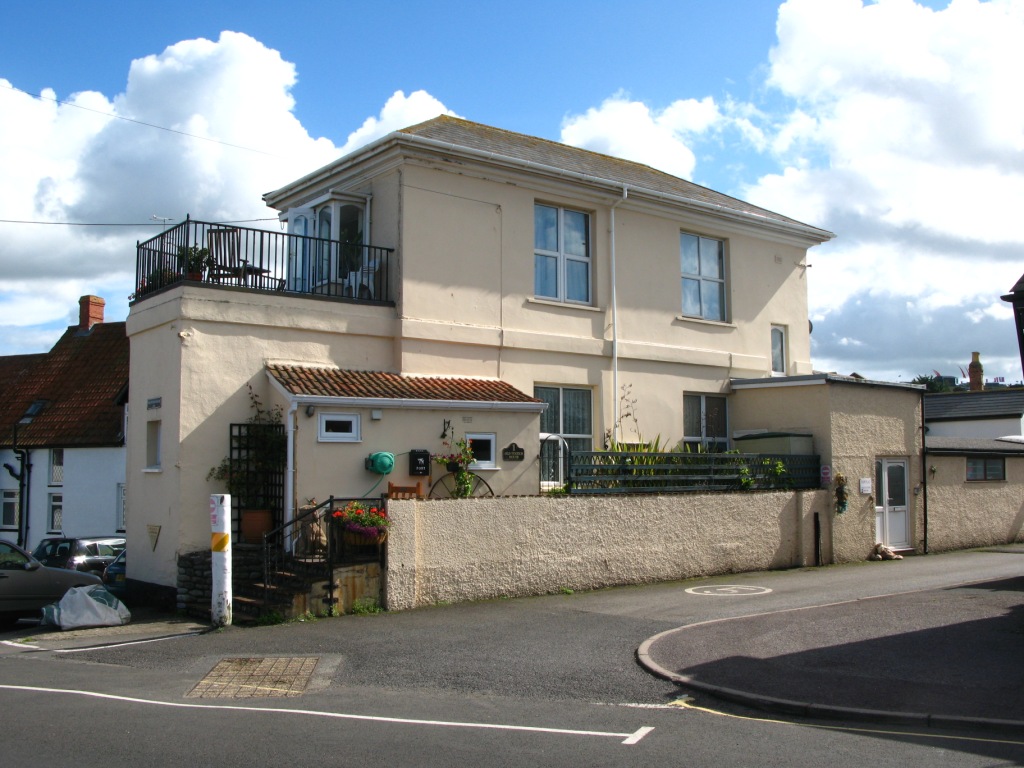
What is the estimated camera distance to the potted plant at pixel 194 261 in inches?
587

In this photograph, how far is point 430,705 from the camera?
8344mm

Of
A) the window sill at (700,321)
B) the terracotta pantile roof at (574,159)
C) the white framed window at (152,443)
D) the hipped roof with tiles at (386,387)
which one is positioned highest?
the terracotta pantile roof at (574,159)

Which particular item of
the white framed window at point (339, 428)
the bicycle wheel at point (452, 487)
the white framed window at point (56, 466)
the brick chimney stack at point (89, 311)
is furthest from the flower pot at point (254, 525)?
the brick chimney stack at point (89, 311)

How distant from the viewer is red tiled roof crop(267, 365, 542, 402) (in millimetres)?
14602

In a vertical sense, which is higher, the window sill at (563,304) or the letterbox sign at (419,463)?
the window sill at (563,304)

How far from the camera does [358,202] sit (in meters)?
17.5

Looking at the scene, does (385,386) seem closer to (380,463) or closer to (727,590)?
(380,463)

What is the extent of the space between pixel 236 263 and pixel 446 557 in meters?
5.79

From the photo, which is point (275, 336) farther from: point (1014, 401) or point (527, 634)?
point (1014, 401)

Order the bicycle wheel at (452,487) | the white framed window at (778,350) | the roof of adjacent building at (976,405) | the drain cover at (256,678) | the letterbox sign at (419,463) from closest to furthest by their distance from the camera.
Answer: the drain cover at (256,678), the letterbox sign at (419,463), the bicycle wheel at (452,487), the white framed window at (778,350), the roof of adjacent building at (976,405)

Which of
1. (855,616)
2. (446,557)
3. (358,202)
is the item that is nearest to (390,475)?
(446,557)

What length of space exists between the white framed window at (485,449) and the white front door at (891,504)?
870 centimetres

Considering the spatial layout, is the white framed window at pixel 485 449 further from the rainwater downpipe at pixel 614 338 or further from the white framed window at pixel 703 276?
the white framed window at pixel 703 276

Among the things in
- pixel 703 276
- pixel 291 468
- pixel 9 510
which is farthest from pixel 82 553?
pixel 703 276
